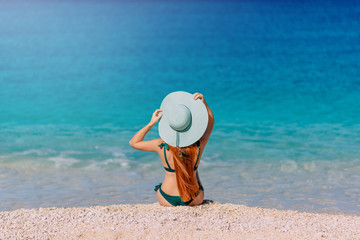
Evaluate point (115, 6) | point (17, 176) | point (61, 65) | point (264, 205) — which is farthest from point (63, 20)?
point (264, 205)

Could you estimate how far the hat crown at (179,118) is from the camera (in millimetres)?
3938

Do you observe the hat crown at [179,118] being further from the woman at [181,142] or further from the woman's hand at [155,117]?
the woman's hand at [155,117]

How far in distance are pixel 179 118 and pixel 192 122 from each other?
0.14 metres

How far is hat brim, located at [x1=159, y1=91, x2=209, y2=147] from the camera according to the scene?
3.99 meters

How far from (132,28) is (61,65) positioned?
7359 mm

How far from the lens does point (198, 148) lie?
4.10 meters

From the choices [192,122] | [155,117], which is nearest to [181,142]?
[192,122]

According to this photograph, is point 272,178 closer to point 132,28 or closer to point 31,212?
point 31,212

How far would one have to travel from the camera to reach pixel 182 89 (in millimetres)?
17906

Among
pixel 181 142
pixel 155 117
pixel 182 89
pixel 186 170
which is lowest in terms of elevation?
pixel 182 89

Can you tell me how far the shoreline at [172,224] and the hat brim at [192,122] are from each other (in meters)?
0.65

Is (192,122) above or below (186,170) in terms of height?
above

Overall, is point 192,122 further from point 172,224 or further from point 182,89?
point 182,89

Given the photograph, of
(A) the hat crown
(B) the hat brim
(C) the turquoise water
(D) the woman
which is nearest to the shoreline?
(D) the woman
